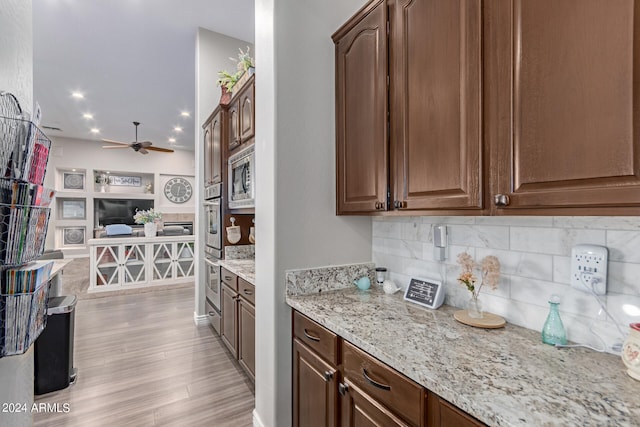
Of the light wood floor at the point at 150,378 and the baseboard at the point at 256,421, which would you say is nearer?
the baseboard at the point at 256,421

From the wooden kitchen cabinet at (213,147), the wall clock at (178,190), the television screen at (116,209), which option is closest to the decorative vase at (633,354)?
the wooden kitchen cabinet at (213,147)

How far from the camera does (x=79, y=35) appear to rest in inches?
146

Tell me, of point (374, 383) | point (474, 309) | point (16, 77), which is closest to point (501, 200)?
point (474, 309)

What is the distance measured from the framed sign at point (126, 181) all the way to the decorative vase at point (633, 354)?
1057 centimetres

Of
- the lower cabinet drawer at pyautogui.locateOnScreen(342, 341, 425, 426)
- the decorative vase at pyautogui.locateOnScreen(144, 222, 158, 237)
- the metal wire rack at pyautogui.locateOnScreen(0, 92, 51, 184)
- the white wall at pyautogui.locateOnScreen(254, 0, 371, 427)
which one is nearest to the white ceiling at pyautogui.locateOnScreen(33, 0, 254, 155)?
the white wall at pyautogui.locateOnScreen(254, 0, 371, 427)

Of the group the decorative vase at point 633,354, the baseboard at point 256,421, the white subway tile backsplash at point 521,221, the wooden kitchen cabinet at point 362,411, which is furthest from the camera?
the baseboard at point 256,421

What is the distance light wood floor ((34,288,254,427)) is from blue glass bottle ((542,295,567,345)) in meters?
1.87

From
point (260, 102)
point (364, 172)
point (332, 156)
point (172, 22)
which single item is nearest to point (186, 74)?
point (172, 22)

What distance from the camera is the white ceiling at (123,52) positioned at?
131 inches

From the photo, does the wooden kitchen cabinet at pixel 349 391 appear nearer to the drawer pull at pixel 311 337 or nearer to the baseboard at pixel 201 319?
the drawer pull at pixel 311 337

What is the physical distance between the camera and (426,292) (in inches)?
59.4

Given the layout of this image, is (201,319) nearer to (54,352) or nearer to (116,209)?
(54,352)

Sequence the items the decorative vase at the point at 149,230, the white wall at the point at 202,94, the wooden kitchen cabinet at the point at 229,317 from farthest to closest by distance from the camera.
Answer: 1. the decorative vase at the point at 149,230
2. the white wall at the point at 202,94
3. the wooden kitchen cabinet at the point at 229,317

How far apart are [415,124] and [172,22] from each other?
3.70 metres
